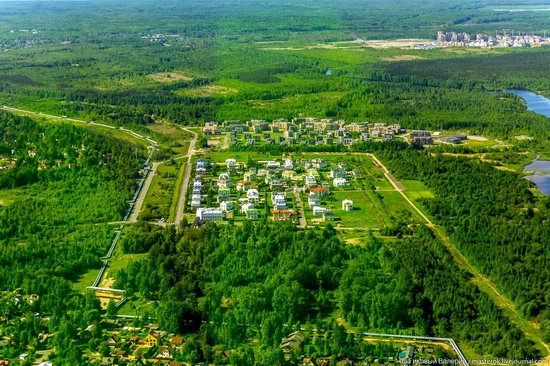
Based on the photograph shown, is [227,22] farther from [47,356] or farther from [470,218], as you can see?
[47,356]

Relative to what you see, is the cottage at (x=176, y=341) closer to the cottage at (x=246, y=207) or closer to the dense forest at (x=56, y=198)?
the dense forest at (x=56, y=198)

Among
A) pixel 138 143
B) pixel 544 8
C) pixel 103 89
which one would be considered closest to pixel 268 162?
pixel 138 143

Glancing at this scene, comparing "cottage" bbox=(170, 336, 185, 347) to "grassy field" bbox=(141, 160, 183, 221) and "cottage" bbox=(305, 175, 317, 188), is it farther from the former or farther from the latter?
"cottage" bbox=(305, 175, 317, 188)

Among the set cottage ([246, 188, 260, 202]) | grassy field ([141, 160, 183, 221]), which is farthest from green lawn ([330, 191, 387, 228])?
grassy field ([141, 160, 183, 221])

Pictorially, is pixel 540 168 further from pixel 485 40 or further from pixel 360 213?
pixel 485 40

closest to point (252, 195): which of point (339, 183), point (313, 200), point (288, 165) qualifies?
point (313, 200)

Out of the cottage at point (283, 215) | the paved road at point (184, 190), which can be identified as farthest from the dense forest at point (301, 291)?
the paved road at point (184, 190)
